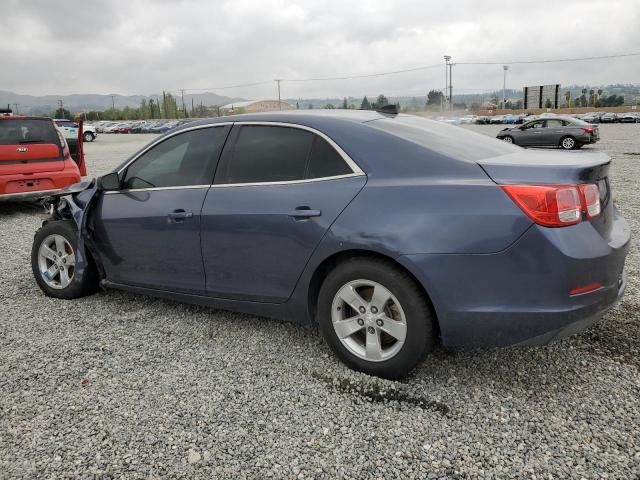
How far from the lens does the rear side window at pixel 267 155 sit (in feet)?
10.9

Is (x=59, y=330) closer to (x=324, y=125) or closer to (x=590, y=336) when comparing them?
(x=324, y=125)

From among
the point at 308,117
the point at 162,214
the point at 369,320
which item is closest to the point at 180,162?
the point at 162,214

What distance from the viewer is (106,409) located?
2883 mm

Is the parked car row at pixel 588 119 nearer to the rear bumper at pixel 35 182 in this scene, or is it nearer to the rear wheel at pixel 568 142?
the rear wheel at pixel 568 142

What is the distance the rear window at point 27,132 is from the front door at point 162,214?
18.0 feet

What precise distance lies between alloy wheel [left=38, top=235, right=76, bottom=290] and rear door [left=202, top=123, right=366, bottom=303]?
171 cm

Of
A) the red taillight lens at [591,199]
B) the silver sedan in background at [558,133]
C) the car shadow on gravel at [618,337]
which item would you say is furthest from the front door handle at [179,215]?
the silver sedan in background at [558,133]

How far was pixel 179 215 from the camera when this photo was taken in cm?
369

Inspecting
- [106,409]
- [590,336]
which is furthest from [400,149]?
[106,409]

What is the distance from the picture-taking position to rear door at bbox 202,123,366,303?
10.2 feet

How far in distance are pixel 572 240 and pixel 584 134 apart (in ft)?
67.1

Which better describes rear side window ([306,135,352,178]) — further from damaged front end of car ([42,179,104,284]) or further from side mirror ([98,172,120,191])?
damaged front end of car ([42,179,104,284])

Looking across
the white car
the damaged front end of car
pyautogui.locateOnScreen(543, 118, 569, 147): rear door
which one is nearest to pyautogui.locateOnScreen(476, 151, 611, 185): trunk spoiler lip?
the damaged front end of car

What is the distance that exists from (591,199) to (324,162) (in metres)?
1.48
